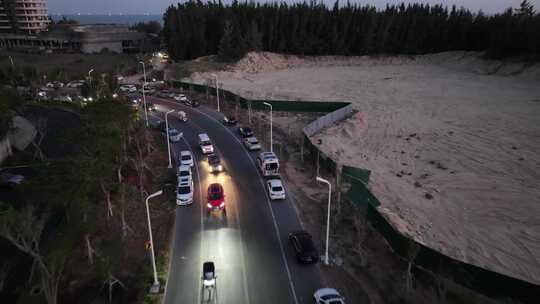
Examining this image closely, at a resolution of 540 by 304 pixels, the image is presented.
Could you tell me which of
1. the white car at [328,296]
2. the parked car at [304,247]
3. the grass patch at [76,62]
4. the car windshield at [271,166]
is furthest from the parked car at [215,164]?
the grass patch at [76,62]

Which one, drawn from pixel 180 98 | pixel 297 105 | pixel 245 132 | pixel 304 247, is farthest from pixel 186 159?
pixel 180 98

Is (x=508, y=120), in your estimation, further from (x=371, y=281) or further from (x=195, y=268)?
(x=195, y=268)

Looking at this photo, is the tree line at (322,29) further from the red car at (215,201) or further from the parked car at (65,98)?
the red car at (215,201)

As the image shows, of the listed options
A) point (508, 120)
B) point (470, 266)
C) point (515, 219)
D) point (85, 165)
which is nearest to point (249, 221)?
point (85, 165)

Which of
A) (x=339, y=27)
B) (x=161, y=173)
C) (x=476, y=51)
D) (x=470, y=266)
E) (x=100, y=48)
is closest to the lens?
(x=470, y=266)

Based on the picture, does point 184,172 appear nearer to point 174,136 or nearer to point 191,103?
point 174,136

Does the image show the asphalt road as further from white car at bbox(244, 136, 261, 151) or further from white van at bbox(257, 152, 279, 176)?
white car at bbox(244, 136, 261, 151)

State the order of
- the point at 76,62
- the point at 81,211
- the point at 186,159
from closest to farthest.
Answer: the point at 81,211 → the point at 186,159 → the point at 76,62
